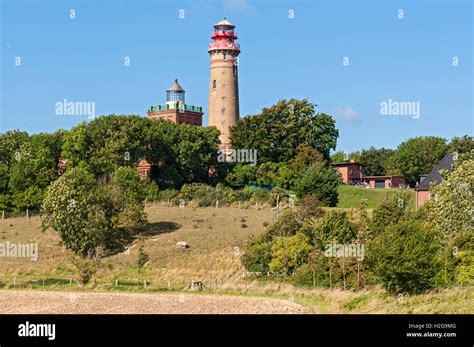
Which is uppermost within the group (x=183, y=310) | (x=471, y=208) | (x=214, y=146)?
(x=214, y=146)

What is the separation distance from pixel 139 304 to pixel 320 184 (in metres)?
37.6

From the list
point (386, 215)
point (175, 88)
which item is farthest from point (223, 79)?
point (386, 215)

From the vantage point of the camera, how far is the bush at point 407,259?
36156mm

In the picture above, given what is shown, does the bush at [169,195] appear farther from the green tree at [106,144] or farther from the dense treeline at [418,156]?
the dense treeline at [418,156]

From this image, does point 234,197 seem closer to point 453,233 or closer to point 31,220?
point 31,220

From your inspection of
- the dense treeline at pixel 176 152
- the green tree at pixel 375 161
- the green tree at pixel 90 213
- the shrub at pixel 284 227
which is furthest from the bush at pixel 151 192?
the green tree at pixel 375 161

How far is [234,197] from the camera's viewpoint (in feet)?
251

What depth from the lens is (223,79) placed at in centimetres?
9338

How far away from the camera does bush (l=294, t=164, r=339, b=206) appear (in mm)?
74144

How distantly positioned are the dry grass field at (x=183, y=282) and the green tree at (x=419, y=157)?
40.7m

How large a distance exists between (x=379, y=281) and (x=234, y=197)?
38.2 metres

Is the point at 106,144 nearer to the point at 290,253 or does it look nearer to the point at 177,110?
the point at 177,110
